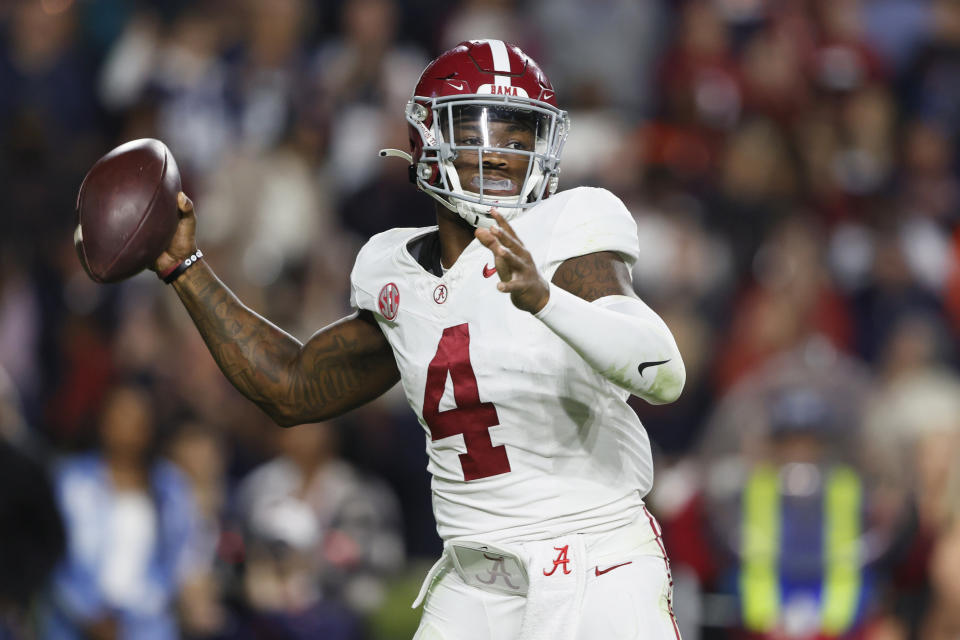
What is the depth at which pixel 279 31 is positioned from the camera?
8.24 meters

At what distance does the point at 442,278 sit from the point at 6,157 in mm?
4880

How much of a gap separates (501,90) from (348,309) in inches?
156

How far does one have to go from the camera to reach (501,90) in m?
3.11

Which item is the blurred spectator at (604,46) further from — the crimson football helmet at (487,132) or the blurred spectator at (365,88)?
the crimson football helmet at (487,132)

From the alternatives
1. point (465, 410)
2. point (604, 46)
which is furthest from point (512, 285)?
point (604, 46)

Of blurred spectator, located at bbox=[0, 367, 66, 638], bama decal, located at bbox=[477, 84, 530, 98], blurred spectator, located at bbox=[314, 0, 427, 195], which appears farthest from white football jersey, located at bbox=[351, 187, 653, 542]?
blurred spectator, located at bbox=[314, 0, 427, 195]

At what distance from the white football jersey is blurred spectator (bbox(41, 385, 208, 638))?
9.63ft

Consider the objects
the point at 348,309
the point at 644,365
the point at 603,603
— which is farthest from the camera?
the point at 348,309

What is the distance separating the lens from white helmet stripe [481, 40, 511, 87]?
3.13 m

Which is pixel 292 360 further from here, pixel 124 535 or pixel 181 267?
pixel 124 535

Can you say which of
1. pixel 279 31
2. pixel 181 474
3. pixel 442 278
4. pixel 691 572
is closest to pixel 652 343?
pixel 442 278

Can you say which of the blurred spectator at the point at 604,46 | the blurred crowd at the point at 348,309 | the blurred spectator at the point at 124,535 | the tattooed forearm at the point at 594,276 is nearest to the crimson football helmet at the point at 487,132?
the tattooed forearm at the point at 594,276

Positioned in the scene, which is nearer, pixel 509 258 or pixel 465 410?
pixel 509 258

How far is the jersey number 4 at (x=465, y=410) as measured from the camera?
9.69ft
